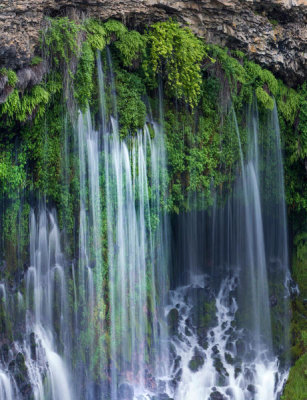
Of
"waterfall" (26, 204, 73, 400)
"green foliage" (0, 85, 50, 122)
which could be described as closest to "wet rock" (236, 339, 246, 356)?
"waterfall" (26, 204, 73, 400)

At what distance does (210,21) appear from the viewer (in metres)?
13.1

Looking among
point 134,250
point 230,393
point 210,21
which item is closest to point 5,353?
point 134,250

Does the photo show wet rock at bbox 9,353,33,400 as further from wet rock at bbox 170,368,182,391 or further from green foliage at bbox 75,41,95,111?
green foliage at bbox 75,41,95,111

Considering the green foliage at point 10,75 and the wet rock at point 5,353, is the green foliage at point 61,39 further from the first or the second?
the wet rock at point 5,353

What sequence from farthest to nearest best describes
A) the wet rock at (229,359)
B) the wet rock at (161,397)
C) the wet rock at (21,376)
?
the wet rock at (229,359) → the wet rock at (161,397) → the wet rock at (21,376)

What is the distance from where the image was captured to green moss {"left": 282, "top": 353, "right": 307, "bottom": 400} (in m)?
13.5

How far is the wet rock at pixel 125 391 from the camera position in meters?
12.5

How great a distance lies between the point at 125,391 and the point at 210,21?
28.8ft

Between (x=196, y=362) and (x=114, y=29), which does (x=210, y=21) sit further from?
(x=196, y=362)

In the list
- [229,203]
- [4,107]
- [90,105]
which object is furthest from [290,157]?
[4,107]

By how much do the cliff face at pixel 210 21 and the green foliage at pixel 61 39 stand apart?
230 mm

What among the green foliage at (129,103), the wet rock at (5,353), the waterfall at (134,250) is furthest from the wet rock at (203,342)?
the green foliage at (129,103)

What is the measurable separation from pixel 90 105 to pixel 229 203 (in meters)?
4.71

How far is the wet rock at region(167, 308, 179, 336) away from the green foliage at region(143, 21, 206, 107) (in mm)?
5588
